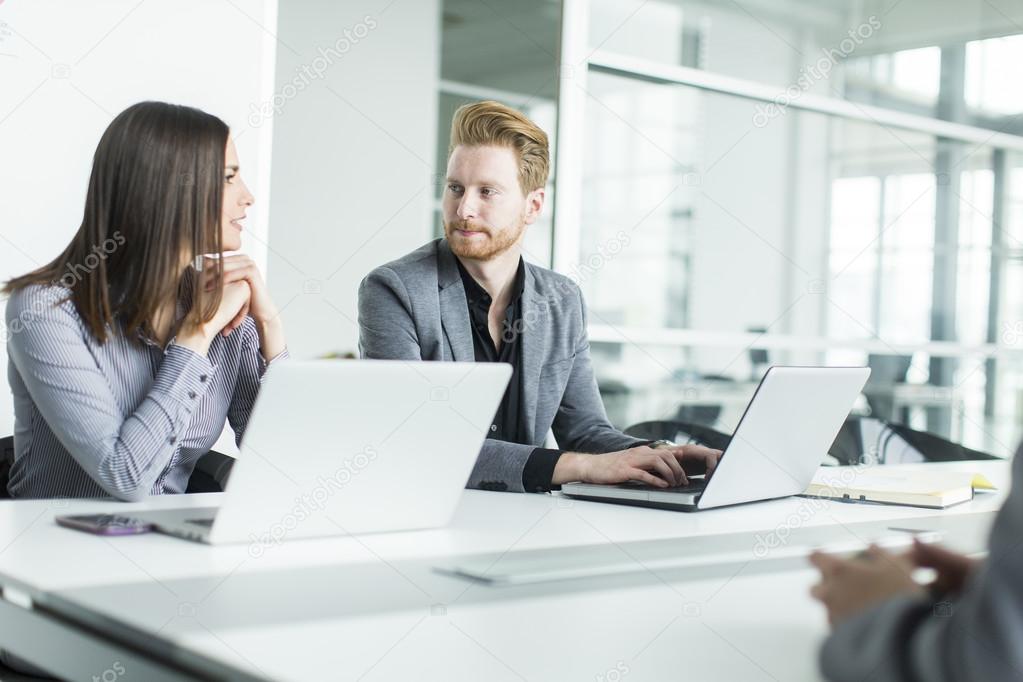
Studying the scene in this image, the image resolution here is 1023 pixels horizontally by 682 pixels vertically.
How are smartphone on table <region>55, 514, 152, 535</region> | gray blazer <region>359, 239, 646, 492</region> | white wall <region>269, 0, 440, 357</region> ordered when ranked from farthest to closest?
white wall <region>269, 0, 440, 357</region>, gray blazer <region>359, 239, 646, 492</region>, smartphone on table <region>55, 514, 152, 535</region>

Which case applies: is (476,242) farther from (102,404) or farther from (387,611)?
(387,611)

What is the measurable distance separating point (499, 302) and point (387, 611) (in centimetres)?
161

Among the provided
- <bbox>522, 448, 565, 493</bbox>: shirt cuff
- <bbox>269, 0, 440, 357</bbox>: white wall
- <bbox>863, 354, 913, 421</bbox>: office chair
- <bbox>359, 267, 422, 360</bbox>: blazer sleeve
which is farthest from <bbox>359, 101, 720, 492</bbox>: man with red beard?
<bbox>863, 354, 913, 421</bbox>: office chair

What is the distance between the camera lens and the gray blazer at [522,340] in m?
2.35

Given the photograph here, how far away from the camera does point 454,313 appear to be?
2439 millimetres

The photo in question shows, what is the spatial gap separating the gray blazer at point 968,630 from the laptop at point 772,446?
0.96m

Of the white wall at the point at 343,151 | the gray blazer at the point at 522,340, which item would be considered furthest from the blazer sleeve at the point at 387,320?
the white wall at the point at 343,151

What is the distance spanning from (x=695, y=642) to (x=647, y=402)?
18.3 feet

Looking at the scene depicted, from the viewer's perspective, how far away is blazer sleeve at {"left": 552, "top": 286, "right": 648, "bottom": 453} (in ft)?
8.66

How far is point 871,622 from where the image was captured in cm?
69

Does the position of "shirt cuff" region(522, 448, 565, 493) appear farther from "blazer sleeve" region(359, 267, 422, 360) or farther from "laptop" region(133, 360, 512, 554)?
"laptop" region(133, 360, 512, 554)

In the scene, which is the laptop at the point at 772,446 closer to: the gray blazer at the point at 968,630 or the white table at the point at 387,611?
the white table at the point at 387,611

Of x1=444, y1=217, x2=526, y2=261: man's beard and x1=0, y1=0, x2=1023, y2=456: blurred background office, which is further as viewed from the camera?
x1=0, y1=0, x2=1023, y2=456: blurred background office

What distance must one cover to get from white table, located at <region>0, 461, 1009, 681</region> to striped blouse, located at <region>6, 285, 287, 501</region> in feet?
0.70
